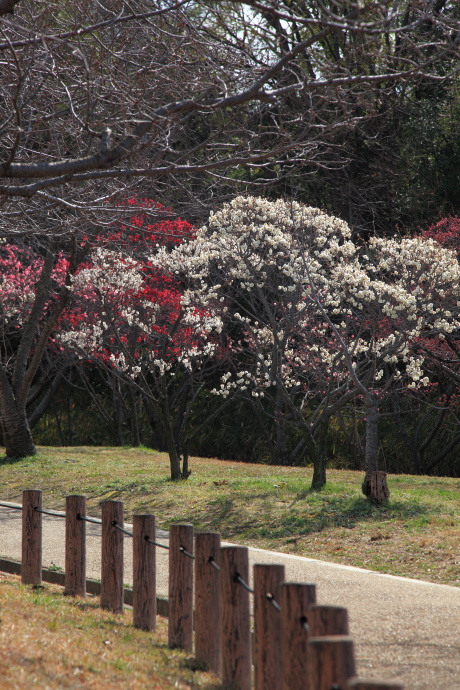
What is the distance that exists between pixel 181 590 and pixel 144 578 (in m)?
0.50

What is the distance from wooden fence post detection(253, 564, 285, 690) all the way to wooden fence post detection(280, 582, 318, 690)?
1.06 ft

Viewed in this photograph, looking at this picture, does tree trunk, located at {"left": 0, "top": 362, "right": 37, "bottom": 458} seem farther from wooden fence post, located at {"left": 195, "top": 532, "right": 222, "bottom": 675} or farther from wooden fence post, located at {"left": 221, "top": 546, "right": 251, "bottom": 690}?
wooden fence post, located at {"left": 221, "top": 546, "right": 251, "bottom": 690}

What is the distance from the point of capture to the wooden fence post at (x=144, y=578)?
537 centimetres

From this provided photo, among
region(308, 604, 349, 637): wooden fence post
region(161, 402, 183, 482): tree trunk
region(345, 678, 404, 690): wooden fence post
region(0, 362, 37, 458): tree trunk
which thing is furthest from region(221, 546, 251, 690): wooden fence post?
region(0, 362, 37, 458): tree trunk

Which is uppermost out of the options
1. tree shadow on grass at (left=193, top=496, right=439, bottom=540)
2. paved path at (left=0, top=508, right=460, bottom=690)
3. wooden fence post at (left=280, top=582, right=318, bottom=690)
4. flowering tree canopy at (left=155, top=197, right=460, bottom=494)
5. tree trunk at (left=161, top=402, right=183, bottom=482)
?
flowering tree canopy at (left=155, top=197, right=460, bottom=494)

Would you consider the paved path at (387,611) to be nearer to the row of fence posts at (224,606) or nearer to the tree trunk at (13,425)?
the row of fence posts at (224,606)

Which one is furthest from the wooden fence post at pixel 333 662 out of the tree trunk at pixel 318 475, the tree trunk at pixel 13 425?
the tree trunk at pixel 13 425

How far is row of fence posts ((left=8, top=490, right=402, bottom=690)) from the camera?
10.0 ft

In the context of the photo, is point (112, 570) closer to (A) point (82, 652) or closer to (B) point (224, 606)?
(A) point (82, 652)

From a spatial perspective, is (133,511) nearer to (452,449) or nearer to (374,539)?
(374,539)

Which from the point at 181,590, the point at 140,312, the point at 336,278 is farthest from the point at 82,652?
the point at 140,312

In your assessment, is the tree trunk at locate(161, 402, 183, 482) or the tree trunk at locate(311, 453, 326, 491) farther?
the tree trunk at locate(161, 402, 183, 482)

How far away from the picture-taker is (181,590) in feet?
16.4

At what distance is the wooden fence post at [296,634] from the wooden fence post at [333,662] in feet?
2.19
